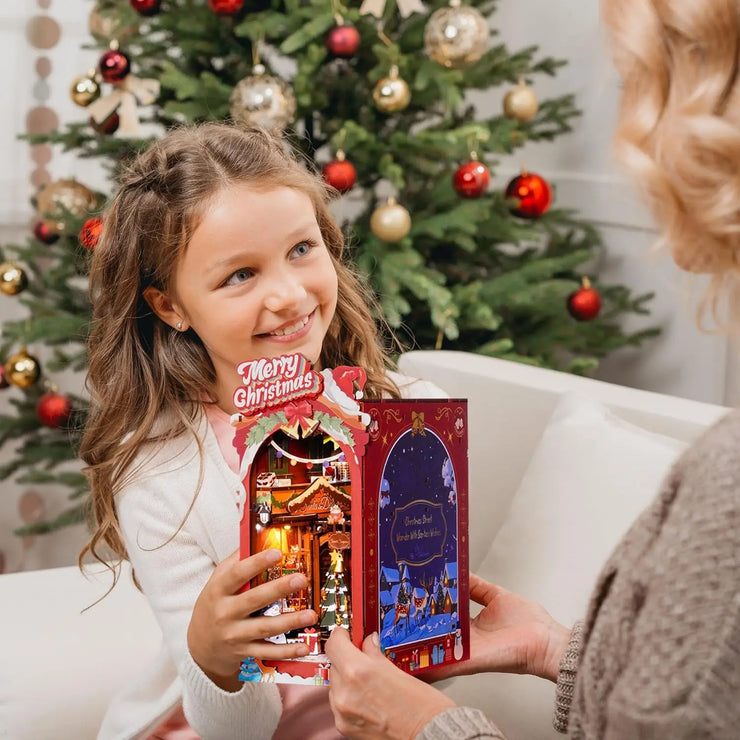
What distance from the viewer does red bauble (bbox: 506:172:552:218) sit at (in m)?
2.36

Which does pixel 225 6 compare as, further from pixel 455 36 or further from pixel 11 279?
pixel 11 279

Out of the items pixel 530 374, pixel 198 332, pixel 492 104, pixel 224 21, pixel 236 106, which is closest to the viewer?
pixel 198 332

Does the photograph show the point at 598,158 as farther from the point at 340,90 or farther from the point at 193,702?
the point at 193,702

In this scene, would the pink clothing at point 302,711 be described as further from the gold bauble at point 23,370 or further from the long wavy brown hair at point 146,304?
the gold bauble at point 23,370

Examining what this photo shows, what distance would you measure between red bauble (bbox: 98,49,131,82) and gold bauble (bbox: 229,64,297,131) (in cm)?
29

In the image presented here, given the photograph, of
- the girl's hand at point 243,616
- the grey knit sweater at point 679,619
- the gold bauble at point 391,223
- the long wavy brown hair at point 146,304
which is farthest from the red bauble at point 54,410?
the grey knit sweater at point 679,619

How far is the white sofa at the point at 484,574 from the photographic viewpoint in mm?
1237

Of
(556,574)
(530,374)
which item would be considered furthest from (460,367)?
(556,574)

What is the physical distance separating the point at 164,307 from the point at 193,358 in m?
0.08

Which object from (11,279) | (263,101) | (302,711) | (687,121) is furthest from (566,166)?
(687,121)

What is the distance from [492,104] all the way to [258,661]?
263cm

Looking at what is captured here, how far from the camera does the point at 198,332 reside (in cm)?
116

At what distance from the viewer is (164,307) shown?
120 cm

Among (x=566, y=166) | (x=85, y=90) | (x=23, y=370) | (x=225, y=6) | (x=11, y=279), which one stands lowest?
(x=23, y=370)
